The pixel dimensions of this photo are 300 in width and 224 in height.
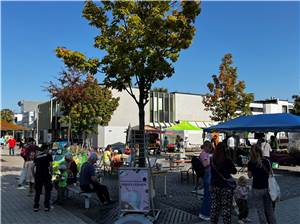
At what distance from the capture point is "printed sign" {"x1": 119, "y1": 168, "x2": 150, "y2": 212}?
7.43 meters

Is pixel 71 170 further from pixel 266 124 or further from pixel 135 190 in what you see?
pixel 266 124

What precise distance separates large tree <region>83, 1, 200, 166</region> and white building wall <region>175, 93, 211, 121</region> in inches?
1429

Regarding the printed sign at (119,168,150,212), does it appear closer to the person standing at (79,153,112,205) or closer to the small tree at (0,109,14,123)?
the person standing at (79,153,112,205)

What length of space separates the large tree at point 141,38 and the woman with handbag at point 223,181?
16.4ft

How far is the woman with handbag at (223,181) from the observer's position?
6.16 m

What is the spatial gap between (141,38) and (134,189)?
5526 millimetres

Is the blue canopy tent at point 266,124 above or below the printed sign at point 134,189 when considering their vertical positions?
above

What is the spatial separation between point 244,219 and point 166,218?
1.68 m

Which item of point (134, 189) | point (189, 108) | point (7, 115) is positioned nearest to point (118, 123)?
point (189, 108)

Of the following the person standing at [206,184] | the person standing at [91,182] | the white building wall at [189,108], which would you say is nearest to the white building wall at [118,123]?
the white building wall at [189,108]

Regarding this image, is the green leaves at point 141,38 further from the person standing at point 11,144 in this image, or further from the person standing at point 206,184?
the person standing at point 11,144

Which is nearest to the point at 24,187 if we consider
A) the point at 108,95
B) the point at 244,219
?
the point at 244,219

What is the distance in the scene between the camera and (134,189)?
24.6ft

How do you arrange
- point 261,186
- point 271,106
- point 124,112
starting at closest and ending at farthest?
point 261,186 < point 124,112 < point 271,106
